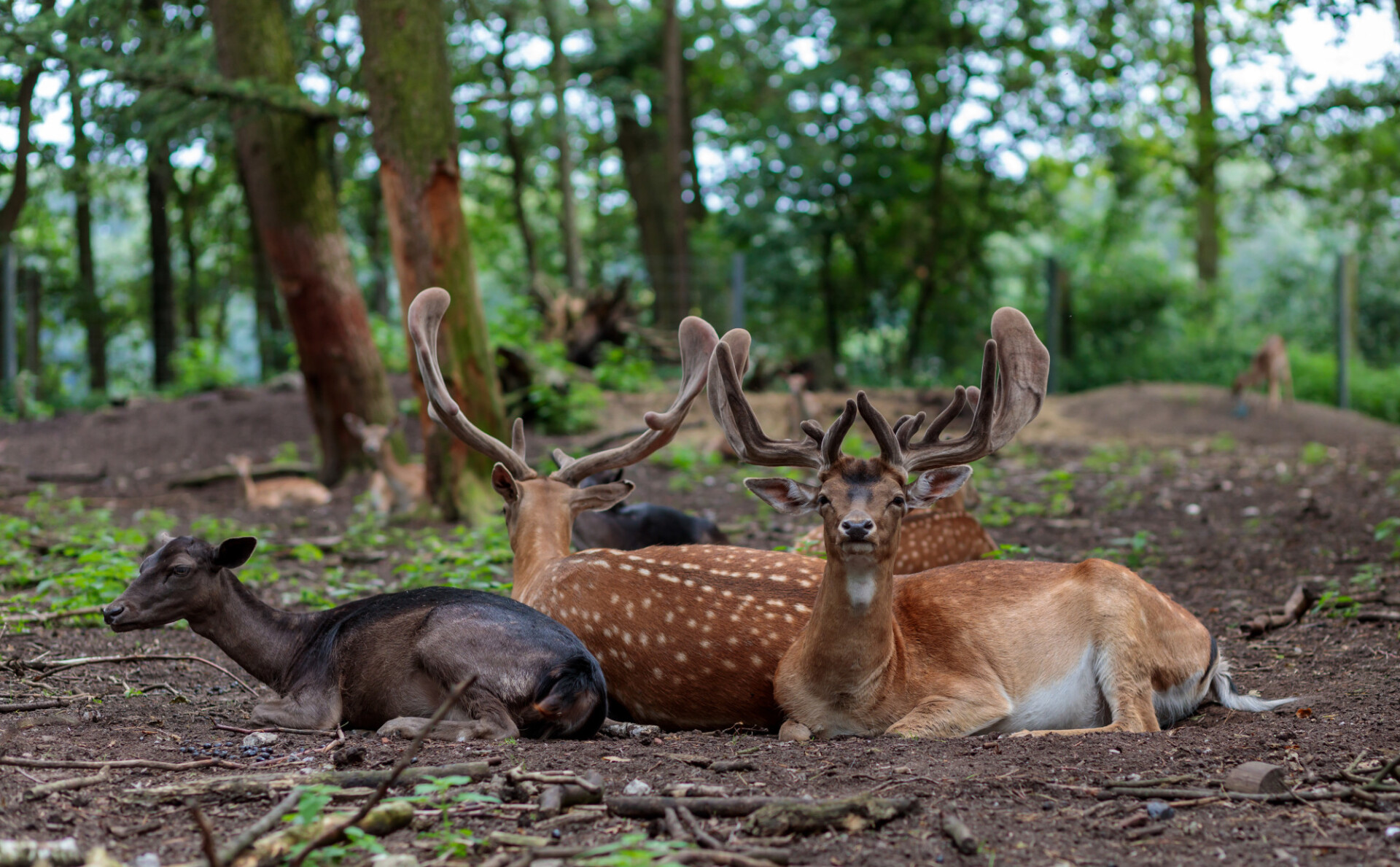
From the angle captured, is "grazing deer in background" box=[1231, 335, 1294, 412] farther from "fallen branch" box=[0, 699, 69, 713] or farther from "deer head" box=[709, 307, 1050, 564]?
"fallen branch" box=[0, 699, 69, 713]

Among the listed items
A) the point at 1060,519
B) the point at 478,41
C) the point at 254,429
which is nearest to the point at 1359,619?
the point at 1060,519

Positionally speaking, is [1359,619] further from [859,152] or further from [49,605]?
[859,152]

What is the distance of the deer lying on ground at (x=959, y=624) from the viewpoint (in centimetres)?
414

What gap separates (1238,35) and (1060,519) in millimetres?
19491

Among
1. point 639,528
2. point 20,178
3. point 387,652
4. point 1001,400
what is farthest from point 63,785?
Answer: point 20,178

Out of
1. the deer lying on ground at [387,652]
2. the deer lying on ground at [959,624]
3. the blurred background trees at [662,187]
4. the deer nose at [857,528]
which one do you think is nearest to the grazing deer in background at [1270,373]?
the blurred background trees at [662,187]

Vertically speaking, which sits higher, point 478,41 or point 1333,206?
point 478,41

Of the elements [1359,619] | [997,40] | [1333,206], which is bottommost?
[1359,619]

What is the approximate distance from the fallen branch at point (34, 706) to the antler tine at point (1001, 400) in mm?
3190

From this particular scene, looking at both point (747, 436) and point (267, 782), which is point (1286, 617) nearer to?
point (747, 436)

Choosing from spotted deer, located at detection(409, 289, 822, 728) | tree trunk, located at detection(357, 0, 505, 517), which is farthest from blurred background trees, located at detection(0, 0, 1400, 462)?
spotted deer, located at detection(409, 289, 822, 728)

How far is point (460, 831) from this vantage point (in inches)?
117

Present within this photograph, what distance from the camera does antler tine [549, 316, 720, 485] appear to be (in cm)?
566

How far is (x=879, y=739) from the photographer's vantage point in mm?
4074
